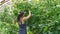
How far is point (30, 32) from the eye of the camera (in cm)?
579

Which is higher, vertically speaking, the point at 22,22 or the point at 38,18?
the point at 38,18

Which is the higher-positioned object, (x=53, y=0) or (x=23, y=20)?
(x=53, y=0)

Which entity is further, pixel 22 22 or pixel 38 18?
pixel 22 22

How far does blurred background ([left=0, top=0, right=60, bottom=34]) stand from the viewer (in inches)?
188

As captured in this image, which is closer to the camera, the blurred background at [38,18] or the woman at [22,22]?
the blurred background at [38,18]

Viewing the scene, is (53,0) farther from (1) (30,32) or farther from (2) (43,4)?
(1) (30,32)

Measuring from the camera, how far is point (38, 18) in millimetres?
5238

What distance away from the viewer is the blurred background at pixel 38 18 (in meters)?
4.78

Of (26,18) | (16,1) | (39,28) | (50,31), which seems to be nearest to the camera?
(50,31)

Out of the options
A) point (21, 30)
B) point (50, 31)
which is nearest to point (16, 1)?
point (21, 30)

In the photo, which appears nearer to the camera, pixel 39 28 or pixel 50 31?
pixel 50 31

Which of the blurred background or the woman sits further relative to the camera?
the woman

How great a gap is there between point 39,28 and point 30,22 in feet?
1.50

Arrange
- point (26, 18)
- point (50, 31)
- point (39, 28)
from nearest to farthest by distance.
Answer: point (50, 31), point (39, 28), point (26, 18)
